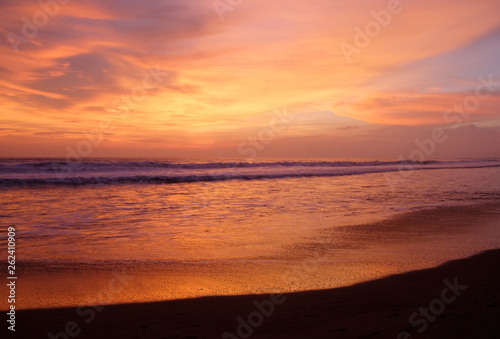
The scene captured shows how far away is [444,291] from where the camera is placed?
→ 496 centimetres

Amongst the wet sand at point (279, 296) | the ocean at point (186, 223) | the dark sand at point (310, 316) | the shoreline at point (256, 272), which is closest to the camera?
the dark sand at point (310, 316)

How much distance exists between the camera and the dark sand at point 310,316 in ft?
12.5

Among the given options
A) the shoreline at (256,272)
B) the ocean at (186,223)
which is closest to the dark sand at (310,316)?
the shoreline at (256,272)

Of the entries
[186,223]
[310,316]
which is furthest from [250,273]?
[186,223]

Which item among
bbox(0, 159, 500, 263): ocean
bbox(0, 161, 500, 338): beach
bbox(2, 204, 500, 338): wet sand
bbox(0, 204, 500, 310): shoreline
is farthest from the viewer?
bbox(0, 159, 500, 263): ocean

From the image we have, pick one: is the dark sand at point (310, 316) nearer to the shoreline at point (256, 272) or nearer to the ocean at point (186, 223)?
the shoreline at point (256, 272)

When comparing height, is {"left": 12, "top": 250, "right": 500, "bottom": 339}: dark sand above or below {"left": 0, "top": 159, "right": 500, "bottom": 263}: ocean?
below

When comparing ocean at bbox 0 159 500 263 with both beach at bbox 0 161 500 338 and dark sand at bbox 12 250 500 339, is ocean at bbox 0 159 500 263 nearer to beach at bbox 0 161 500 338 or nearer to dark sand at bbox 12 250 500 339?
beach at bbox 0 161 500 338

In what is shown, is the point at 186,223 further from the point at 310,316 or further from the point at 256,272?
the point at 310,316

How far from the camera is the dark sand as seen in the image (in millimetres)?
3797

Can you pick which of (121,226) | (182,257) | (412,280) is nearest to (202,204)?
(121,226)

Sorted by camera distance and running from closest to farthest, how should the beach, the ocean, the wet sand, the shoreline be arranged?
the wet sand
the beach
the shoreline
the ocean

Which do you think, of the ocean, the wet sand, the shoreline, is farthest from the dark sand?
the ocean

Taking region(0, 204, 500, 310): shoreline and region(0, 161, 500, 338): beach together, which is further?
region(0, 204, 500, 310): shoreline
